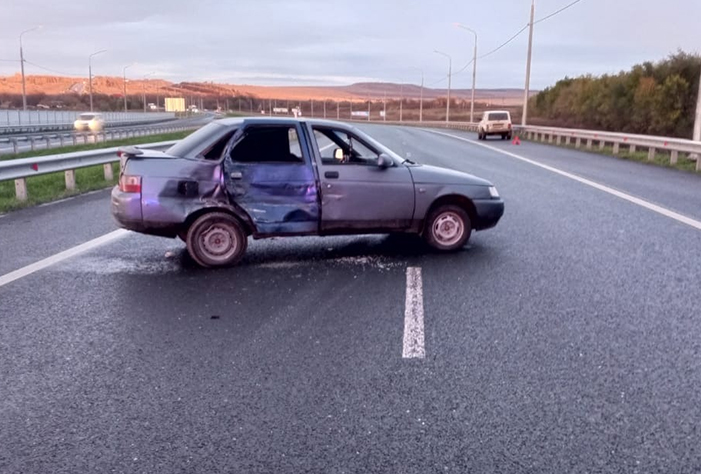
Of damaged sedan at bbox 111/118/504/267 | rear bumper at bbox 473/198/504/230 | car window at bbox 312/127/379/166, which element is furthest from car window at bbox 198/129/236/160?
rear bumper at bbox 473/198/504/230

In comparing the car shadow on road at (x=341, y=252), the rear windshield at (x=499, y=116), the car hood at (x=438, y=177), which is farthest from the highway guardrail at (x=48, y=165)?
the rear windshield at (x=499, y=116)

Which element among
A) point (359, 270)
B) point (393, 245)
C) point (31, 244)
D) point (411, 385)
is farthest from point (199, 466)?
point (31, 244)

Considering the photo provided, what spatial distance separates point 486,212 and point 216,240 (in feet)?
10.6

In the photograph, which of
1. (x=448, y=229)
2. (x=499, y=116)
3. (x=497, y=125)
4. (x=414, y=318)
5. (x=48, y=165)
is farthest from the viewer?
(x=499, y=116)

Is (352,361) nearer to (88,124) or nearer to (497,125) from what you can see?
(497,125)

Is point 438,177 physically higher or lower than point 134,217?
higher

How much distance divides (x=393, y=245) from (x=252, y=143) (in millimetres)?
2285

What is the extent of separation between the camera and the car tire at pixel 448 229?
26.9 ft

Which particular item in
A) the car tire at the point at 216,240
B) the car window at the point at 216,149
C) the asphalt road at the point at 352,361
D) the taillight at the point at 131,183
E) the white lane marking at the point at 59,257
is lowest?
the white lane marking at the point at 59,257

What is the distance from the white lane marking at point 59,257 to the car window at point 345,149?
3.14 m

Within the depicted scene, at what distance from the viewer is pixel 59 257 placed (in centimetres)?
790

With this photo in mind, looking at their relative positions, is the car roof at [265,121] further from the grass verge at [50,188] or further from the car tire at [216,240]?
the grass verge at [50,188]

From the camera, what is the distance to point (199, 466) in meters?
3.33

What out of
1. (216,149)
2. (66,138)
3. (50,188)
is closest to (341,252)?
(216,149)
